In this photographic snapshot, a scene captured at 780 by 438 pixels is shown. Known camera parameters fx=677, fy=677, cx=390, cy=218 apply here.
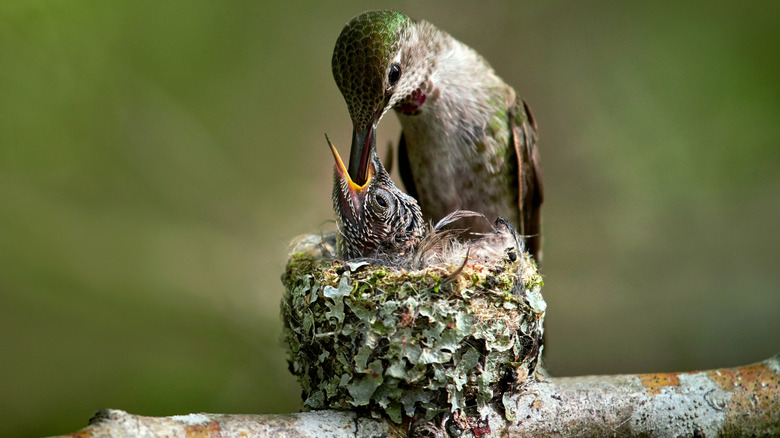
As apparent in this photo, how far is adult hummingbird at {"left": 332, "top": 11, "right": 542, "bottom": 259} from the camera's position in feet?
9.31

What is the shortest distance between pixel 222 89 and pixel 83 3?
1.05m

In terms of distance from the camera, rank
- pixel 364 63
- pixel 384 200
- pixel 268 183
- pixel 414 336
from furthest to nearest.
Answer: pixel 268 183 < pixel 384 200 < pixel 364 63 < pixel 414 336

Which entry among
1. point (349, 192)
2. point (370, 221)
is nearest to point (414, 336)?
point (370, 221)

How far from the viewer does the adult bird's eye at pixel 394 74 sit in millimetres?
2816

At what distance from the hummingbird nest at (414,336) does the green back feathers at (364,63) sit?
Answer: 2.14 ft

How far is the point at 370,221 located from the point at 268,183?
6.97 ft

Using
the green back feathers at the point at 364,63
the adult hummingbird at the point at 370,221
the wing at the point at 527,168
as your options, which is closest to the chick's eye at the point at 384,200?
the adult hummingbird at the point at 370,221

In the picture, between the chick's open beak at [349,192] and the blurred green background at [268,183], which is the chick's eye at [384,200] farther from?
the blurred green background at [268,183]

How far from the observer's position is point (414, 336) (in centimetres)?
226

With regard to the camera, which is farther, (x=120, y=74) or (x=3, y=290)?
(x=120, y=74)

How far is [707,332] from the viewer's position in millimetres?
5148

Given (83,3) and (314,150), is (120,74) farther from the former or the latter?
(314,150)

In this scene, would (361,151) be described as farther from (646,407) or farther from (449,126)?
(646,407)

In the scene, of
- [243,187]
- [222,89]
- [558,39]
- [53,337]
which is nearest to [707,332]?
[558,39]
